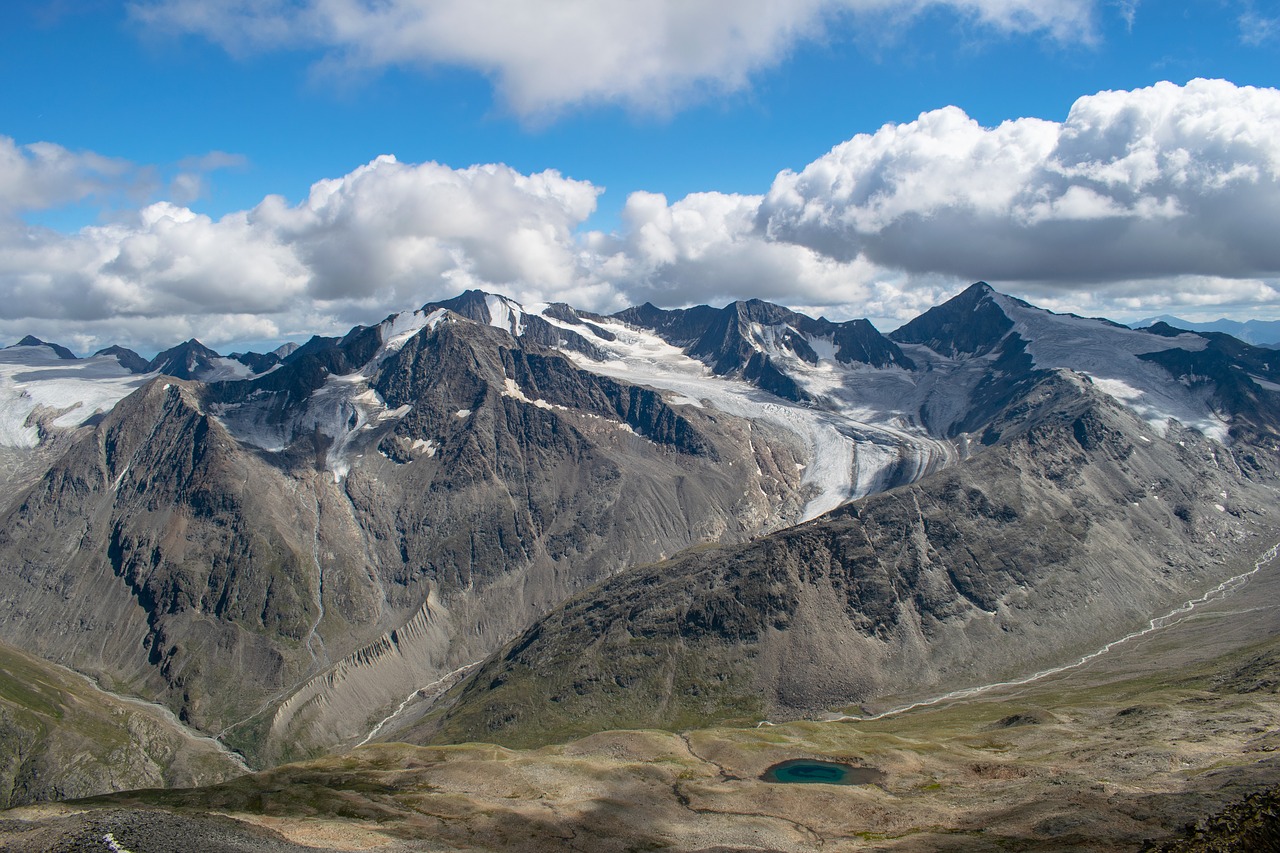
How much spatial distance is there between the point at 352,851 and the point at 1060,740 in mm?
132422

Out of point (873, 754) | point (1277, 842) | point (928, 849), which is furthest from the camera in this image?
point (873, 754)

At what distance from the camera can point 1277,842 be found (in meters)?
71.4

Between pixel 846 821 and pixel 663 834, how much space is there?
2637 centimetres

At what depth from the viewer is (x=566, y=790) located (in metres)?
121

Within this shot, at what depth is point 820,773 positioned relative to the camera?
14388cm

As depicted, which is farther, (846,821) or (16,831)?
(846,821)

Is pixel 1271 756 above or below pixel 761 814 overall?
above

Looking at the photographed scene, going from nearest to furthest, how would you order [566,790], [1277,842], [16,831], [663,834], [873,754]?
[1277,842] < [16,831] < [663,834] < [566,790] < [873,754]

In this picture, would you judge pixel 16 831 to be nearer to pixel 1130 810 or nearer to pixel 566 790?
pixel 566 790

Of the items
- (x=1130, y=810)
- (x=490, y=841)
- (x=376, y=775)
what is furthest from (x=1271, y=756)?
(x=376, y=775)

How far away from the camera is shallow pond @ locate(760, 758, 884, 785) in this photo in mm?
137875

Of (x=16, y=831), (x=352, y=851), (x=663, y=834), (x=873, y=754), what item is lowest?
(x=873, y=754)

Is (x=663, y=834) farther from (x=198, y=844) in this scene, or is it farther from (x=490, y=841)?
(x=198, y=844)

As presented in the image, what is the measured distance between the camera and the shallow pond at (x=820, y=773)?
138 m
